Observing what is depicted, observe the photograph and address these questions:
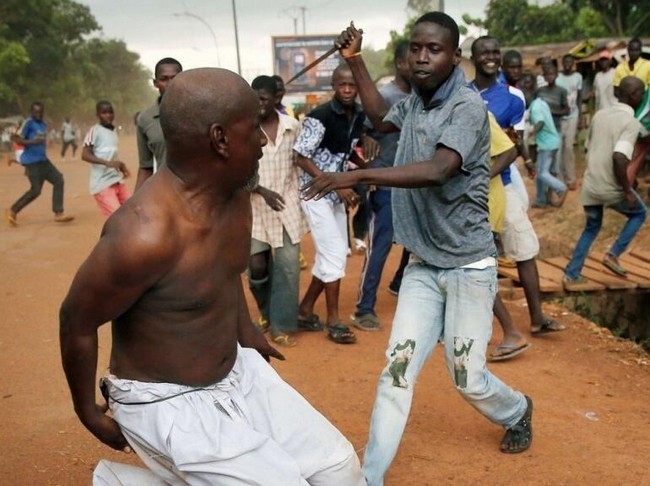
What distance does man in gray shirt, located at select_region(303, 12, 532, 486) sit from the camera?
9.95ft

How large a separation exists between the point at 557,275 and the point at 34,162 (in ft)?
25.0

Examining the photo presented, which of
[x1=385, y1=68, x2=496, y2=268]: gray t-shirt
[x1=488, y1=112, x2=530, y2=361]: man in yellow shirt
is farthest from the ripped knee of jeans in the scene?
[x1=488, y1=112, x2=530, y2=361]: man in yellow shirt

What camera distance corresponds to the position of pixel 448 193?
122 inches

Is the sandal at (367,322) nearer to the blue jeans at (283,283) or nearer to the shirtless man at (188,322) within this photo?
the blue jeans at (283,283)

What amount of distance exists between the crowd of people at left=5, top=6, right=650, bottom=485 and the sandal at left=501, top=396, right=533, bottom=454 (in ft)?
0.03

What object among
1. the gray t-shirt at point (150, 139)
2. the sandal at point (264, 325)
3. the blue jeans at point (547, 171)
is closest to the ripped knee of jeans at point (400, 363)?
the gray t-shirt at point (150, 139)

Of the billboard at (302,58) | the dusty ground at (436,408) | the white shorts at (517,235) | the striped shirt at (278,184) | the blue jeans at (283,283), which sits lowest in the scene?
the dusty ground at (436,408)

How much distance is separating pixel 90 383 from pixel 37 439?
80.9 inches

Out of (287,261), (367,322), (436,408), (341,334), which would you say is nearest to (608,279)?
(367,322)

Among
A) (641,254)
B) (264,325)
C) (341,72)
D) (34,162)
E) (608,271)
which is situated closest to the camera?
(341,72)

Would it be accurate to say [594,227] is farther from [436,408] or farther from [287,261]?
[436,408]

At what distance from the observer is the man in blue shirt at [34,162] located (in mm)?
10805

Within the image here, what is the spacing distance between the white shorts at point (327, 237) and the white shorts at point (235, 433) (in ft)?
9.63

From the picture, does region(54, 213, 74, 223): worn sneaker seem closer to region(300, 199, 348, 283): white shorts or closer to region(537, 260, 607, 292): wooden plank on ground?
region(300, 199, 348, 283): white shorts
